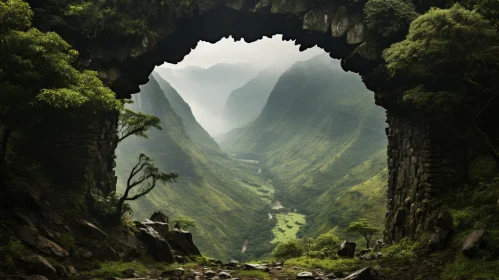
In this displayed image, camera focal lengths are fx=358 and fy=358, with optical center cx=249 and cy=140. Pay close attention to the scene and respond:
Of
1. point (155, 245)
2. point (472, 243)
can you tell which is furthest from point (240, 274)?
point (472, 243)

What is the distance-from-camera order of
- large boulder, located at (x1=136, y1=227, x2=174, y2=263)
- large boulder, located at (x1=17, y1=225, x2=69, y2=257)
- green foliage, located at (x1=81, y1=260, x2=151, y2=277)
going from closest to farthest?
large boulder, located at (x1=17, y1=225, x2=69, y2=257) < green foliage, located at (x1=81, y1=260, x2=151, y2=277) < large boulder, located at (x1=136, y1=227, x2=174, y2=263)

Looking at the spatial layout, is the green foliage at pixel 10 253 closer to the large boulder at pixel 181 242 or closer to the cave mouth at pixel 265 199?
the large boulder at pixel 181 242

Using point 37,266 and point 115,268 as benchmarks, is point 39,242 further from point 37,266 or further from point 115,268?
point 115,268

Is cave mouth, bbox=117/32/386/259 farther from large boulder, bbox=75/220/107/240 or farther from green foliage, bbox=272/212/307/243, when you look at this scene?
large boulder, bbox=75/220/107/240

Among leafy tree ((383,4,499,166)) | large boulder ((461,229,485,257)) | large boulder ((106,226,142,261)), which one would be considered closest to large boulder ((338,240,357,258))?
large boulder ((461,229,485,257))

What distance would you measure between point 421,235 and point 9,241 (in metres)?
19.5

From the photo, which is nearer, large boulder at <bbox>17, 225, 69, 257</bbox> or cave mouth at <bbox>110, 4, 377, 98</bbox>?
large boulder at <bbox>17, 225, 69, 257</bbox>

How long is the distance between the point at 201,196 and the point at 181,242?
361ft

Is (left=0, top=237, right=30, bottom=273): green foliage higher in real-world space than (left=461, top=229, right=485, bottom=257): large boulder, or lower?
lower

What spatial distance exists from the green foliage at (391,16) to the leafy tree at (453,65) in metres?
3.60

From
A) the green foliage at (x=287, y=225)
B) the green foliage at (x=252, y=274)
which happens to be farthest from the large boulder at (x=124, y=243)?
the green foliage at (x=287, y=225)

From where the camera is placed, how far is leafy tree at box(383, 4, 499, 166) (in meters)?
17.2

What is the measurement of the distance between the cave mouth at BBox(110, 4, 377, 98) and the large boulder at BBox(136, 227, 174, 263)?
10391 mm

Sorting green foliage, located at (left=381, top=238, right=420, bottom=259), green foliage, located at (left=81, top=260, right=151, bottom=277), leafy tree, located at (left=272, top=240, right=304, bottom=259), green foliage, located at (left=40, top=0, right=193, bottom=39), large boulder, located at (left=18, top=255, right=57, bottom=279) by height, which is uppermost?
green foliage, located at (left=40, top=0, right=193, bottom=39)
